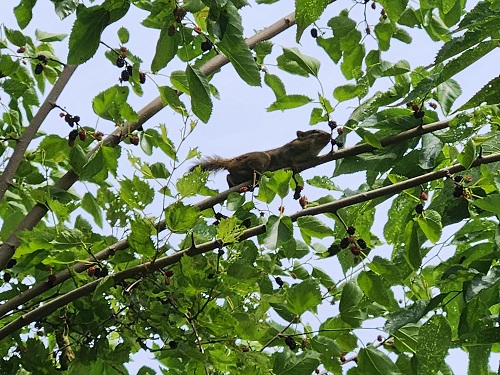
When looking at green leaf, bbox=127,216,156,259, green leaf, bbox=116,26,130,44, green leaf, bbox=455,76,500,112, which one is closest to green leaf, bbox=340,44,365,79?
green leaf, bbox=116,26,130,44

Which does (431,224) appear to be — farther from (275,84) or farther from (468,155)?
(275,84)

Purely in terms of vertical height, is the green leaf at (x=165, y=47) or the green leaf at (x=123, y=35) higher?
the green leaf at (x=123, y=35)

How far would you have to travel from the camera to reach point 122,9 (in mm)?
→ 1747

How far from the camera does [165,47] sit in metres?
1.93

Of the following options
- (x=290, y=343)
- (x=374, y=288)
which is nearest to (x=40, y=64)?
(x=290, y=343)

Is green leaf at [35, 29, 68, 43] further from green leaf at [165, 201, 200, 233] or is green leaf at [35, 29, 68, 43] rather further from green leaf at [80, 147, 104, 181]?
green leaf at [165, 201, 200, 233]

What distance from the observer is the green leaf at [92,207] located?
2879 millimetres

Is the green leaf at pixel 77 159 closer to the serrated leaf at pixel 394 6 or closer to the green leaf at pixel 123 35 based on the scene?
the green leaf at pixel 123 35

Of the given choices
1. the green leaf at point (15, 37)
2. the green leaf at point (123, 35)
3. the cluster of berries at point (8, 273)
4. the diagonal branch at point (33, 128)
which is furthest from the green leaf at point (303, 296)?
the green leaf at point (15, 37)

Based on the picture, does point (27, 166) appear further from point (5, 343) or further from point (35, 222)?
point (5, 343)

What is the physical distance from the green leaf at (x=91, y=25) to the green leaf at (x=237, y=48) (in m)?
0.27

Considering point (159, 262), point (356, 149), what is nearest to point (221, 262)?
point (159, 262)

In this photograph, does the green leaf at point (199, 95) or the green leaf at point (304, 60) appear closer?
the green leaf at point (199, 95)

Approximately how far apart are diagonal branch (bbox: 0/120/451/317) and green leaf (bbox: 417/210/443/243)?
271mm
